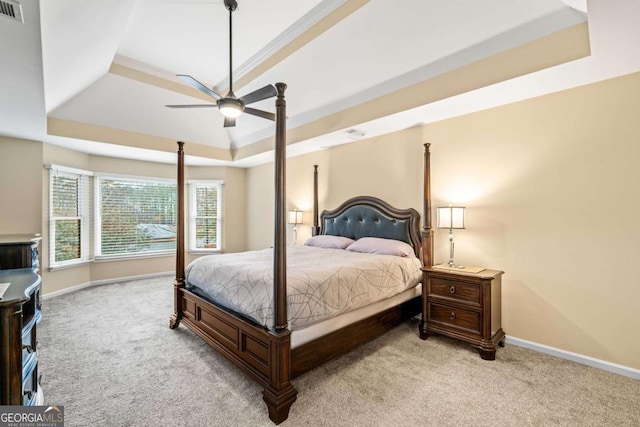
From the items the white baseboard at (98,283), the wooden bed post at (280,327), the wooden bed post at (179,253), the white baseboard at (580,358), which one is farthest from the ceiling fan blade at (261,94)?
the white baseboard at (98,283)

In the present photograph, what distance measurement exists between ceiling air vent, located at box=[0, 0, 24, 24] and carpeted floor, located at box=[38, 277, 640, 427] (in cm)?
248

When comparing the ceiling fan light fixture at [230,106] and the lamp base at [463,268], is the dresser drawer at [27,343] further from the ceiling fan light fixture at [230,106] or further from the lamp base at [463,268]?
the lamp base at [463,268]

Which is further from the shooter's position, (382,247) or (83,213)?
(83,213)

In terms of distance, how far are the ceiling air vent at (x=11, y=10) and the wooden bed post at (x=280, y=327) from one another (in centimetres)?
144

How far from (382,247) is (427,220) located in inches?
25.2

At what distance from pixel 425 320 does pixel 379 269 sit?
0.81m

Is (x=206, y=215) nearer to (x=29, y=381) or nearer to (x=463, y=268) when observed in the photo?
(x=29, y=381)

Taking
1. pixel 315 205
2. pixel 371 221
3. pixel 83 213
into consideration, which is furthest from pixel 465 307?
pixel 83 213

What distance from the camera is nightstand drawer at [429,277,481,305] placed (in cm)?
272

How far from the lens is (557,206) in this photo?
2709mm

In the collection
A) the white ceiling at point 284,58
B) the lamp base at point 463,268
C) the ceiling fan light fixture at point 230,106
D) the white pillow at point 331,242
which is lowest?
the lamp base at point 463,268

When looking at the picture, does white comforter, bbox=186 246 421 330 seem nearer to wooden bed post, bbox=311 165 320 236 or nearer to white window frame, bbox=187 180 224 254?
wooden bed post, bbox=311 165 320 236

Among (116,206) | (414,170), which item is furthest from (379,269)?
(116,206)

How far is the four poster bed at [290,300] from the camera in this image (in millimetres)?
1948
